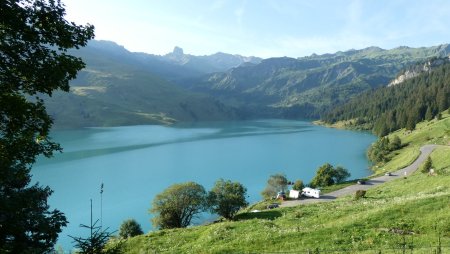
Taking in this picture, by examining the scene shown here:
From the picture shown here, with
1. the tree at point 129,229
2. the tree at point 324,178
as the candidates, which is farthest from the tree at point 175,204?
the tree at point 324,178

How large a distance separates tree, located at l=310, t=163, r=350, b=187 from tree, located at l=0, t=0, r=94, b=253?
101 meters

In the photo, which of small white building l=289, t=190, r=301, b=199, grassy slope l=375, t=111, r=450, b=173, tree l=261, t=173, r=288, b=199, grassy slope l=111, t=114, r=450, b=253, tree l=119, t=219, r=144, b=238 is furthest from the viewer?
grassy slope l=375, t=111, r=450, b=173

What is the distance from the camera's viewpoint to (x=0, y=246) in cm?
1127

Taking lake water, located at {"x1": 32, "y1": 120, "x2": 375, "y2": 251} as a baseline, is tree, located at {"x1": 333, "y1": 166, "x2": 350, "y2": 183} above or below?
above

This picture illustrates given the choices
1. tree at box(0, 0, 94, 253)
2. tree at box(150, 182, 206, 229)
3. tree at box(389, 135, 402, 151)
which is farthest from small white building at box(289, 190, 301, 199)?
tree at box(0, 0, 94, 253)

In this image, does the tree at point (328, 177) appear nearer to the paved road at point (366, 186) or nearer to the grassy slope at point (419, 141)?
the paved road at point (366, 186)

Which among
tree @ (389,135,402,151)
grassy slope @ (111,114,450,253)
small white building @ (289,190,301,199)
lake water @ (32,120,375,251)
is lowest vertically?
lake water @ (32,120,375,251)

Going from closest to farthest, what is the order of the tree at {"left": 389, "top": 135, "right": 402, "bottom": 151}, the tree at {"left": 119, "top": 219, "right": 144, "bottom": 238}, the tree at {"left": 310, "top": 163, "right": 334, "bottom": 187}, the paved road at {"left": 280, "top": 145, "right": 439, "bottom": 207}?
the tree at {"left": 119, "top": 219, "right": 144, "bottom": 238} < the paved road at {"left": 280, "top": 145, "right": 439, "bottom": 207} < the tree at {"left": 310, "top": 163, "right": 334, "bottom": 187} < the tree at {"left": 389, "top": 135, "right": 402, "bottom": 151}

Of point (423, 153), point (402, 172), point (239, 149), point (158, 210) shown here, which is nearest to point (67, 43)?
point (158, 210)

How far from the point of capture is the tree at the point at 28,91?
39.0ft

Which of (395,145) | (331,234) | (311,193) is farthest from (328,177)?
(331,234)

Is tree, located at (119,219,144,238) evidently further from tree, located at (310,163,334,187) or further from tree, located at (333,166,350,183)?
tree, located at (333,166,350,183)

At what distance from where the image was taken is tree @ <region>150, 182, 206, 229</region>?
218 ft

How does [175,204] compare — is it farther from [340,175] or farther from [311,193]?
[340,175]
